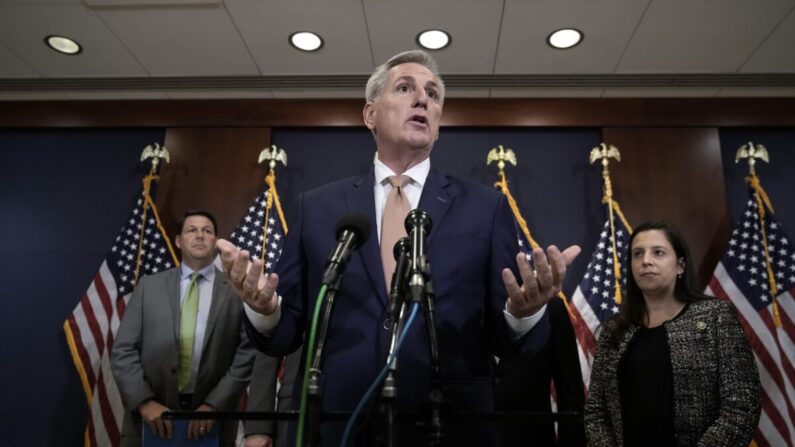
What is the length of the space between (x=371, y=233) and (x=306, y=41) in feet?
9.43

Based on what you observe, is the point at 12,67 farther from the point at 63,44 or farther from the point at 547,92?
the point at 547,92

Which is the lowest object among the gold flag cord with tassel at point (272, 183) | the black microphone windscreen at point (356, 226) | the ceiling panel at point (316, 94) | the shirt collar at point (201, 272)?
the black microphone windscreen at point (356, 226)

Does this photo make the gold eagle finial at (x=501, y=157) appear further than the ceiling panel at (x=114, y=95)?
No

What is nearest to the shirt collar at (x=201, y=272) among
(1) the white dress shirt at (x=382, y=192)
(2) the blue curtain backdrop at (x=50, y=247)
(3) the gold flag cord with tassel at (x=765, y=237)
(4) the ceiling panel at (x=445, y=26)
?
(2) the blue curtain backdrop at (x=50, y=247)

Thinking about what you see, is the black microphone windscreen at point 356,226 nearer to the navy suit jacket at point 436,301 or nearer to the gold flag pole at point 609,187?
the navy suit jacket at point 436,301

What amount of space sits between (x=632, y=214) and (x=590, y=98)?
3.12 feet

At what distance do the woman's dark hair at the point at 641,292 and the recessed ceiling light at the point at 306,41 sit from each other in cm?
243

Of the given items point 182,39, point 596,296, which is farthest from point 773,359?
point 182,39

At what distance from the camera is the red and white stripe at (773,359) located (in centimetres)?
312

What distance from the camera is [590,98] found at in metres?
4.34

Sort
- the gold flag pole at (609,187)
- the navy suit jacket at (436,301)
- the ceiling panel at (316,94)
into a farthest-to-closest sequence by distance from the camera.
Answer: the ceiling panel at (316,94)
the gold flag pole at (609,187)
the navy suit jacket at (436,301)

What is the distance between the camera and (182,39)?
388cm

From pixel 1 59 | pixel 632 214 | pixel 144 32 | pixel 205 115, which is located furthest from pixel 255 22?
pixel 632 214

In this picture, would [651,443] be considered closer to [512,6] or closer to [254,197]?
[512,6]
